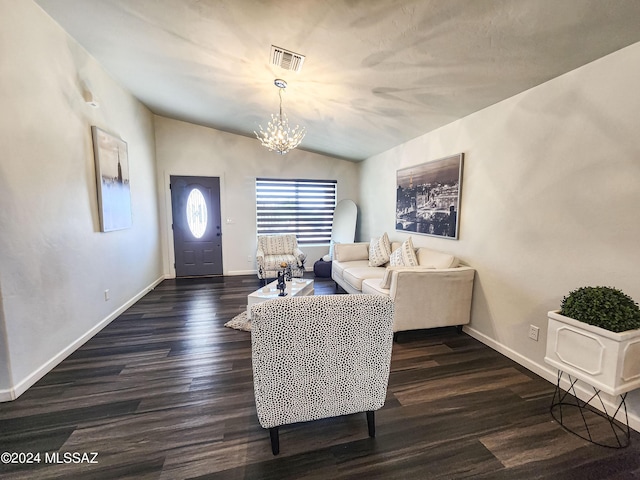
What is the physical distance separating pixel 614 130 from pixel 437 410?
2213 mm

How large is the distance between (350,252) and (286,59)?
300 cm

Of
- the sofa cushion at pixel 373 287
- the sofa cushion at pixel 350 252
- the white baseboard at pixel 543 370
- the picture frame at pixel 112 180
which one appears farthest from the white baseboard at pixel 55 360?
the white baseboard at pixel 543 370

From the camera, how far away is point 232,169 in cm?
530

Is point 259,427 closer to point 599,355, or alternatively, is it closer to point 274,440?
point 274,440

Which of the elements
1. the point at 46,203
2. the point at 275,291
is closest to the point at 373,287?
the point at 275,291

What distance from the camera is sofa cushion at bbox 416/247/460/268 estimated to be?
9.55 feet

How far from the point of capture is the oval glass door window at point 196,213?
5195 mm

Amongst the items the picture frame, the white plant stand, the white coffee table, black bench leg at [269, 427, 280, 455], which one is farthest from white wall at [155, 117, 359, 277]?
the white plant stand

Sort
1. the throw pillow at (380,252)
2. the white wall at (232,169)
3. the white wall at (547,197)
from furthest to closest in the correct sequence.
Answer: the white wall at (232,169)
the throw pillow at (380,252)
the white wall at (547,197)

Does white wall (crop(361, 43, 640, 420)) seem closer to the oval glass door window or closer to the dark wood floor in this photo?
the dark wood floor

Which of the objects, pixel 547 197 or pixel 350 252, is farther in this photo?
pixel 350 252

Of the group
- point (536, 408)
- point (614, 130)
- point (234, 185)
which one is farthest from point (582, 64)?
point (234, 185)

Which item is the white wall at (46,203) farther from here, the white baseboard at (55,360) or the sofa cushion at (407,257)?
the sofa cushion at (407,257)

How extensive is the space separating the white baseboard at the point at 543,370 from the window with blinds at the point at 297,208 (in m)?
3.68
